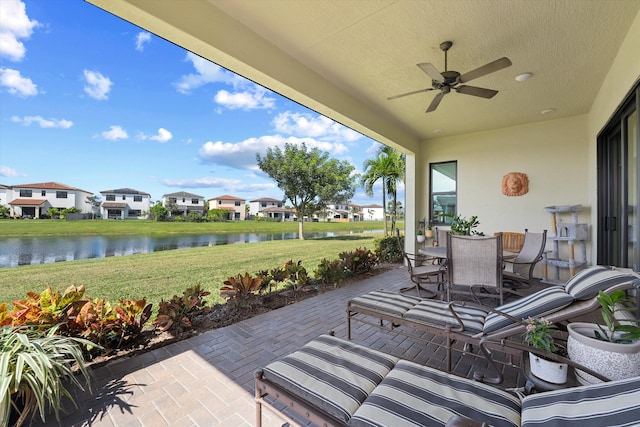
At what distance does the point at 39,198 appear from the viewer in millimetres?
4266

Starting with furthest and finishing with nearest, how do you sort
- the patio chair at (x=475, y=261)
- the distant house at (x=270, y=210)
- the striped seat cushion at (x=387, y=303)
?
the distant house at (x=270, y=210)
the patio chair at (x=475, y=261)
the striped seat cushion at (x=387, y=303)

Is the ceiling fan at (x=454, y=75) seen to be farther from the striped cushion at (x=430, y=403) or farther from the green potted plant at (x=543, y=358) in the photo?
the striped cushion at (x=430, y=403)

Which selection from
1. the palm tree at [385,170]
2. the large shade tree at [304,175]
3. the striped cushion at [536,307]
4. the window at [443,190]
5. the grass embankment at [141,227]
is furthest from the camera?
the large shade tree at [304,175]

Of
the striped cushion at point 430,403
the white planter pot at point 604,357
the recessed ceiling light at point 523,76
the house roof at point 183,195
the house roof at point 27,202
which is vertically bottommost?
the striped cushion at point 430,403

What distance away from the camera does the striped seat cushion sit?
243 centimetres

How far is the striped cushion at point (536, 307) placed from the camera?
186 centimetres

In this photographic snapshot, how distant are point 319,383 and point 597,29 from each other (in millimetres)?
4258

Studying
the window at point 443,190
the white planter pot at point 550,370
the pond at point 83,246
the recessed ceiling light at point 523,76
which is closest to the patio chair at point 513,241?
the window at point 443,190

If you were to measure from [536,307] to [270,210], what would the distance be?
13768 millimetres

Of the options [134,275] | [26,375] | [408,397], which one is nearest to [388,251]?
[134,275]

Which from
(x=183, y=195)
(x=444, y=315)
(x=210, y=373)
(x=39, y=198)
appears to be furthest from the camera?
(x=183, y=195)

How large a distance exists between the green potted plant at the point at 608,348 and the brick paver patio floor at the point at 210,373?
75 centimetres

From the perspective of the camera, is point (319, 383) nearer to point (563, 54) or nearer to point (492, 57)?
point (492, 57)

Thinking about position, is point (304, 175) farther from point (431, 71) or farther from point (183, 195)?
point (431, 71)
